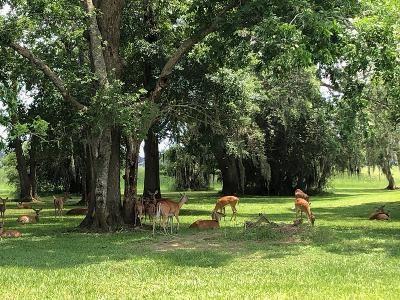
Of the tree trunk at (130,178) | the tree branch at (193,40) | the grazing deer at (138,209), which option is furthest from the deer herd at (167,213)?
the tree branch at (193,40)

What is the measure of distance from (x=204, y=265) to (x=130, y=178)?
8527 mm

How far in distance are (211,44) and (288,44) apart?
6351mm

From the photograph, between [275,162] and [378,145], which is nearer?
[275,162]

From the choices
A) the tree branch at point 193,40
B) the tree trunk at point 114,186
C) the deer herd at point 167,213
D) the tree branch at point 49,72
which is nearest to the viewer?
the tree branch at point 49,72

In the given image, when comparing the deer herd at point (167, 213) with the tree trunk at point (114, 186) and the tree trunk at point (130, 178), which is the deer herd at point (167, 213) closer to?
the tree trunk at point (130, 178)

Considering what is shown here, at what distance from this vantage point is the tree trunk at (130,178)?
Answer: 59.0 feet

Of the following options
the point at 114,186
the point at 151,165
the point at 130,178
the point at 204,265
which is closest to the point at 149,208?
Result: the point at 130,178

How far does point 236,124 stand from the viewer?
22953 millimetres

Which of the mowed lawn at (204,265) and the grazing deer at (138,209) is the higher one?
the grazing deer at (138,209)

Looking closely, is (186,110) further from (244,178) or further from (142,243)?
(244,178)

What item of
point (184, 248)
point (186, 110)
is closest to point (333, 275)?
point (184, 248)

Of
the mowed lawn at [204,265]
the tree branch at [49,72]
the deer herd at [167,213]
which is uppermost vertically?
the tree branch at [49,72]

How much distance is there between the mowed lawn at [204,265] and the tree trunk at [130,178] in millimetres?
1559

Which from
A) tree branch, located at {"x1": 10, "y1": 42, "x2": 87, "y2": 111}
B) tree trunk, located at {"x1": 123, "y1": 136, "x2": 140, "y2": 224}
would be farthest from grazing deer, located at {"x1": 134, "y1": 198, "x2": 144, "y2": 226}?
tree branch, located at {"x1": 10, "y1": 42, "x2": 87, "y2": 111}
